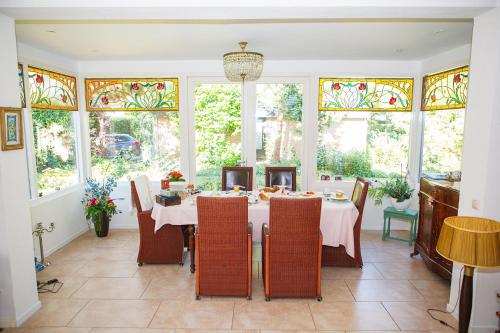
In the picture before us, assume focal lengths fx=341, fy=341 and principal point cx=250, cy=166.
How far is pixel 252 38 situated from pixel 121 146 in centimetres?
296

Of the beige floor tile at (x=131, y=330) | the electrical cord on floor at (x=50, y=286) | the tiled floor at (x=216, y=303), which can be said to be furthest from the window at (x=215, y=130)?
the beige floor tile at (x=131, y=330)

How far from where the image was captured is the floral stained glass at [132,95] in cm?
546

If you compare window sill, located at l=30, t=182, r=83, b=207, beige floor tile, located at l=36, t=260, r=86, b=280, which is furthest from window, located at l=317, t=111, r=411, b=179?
window sill, located at l=30, t=182, r=83, b=207

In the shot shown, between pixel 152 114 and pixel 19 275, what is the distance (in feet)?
10.6

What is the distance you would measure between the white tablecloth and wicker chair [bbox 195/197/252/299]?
A: 0.54m

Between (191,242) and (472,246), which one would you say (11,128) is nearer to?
(191,242)

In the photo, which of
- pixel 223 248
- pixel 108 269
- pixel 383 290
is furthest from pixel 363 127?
pixel 108 269

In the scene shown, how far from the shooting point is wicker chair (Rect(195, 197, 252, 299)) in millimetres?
3037

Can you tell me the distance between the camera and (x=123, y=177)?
5707 millimetres

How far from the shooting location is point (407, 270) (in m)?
4.02

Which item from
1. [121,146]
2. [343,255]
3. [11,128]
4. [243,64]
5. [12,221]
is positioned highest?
[243,64]

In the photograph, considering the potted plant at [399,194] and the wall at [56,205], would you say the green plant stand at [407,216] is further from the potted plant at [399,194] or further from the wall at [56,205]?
the wall at [56,205]

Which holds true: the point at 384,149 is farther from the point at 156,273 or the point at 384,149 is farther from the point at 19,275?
the point at 19,275

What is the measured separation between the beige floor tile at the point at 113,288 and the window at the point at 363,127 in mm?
3283
